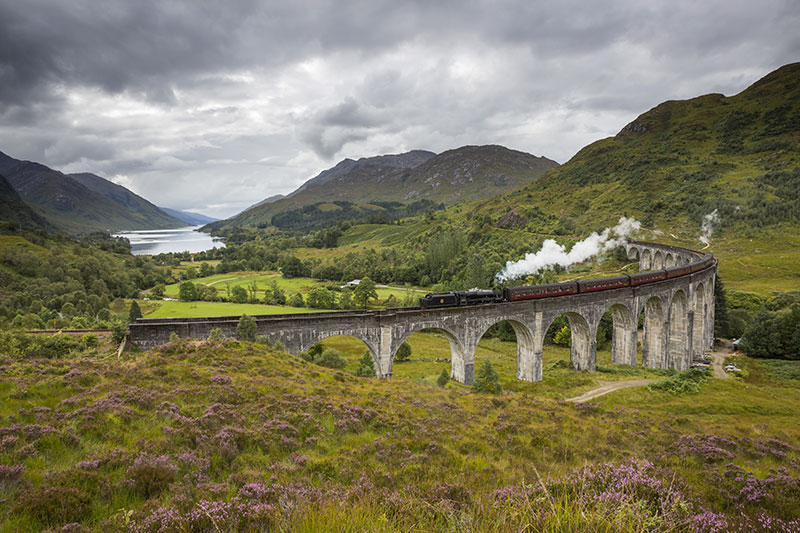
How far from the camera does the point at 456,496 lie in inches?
239

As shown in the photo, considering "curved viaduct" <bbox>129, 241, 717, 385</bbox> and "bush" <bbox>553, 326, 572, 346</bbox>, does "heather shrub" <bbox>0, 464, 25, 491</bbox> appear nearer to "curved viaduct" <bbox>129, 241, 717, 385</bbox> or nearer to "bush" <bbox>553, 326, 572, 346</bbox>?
"curved viaduct" <bbox>129, 241, 717, 385</bbox>

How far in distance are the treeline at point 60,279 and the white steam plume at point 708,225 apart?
140 m

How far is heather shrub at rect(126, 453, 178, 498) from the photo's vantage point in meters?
6.34

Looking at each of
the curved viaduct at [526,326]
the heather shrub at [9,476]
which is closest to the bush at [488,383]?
the curved viaduct at [526,326]

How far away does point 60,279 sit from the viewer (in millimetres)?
96000

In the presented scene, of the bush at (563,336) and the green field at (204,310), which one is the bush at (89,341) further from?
the bush at (563,336)

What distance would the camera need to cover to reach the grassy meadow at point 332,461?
458cm

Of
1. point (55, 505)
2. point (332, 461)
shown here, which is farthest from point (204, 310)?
point (55, 505)

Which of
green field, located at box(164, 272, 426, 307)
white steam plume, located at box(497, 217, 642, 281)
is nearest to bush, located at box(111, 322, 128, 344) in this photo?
green field, located at box(164, 272, 426, 307)

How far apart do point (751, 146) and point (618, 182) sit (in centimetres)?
5042

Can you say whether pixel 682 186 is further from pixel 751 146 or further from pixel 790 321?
pixel 790 321

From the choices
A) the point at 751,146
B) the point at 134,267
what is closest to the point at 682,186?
the point at 751,146

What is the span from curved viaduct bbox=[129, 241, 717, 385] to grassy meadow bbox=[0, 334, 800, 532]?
7.53m

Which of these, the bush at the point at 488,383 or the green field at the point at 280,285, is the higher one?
the green field at the point at 280,285
